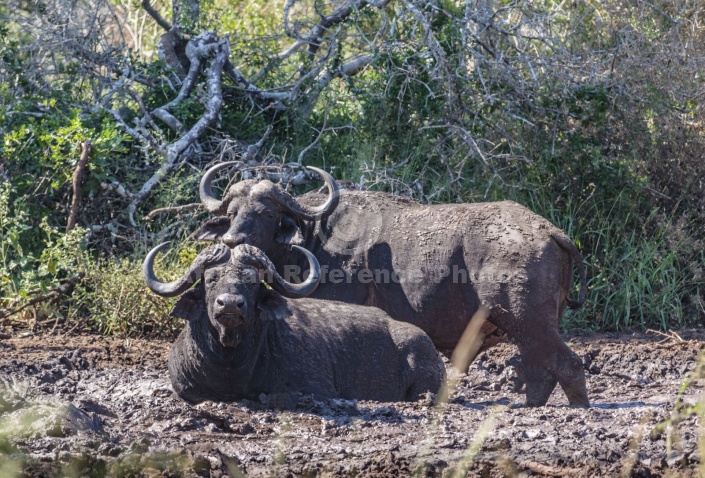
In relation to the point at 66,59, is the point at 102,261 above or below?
below

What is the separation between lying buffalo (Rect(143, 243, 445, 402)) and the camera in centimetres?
671

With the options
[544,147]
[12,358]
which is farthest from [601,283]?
[12,358]

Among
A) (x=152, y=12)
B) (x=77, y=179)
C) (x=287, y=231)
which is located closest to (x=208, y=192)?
(x=287, y=231)

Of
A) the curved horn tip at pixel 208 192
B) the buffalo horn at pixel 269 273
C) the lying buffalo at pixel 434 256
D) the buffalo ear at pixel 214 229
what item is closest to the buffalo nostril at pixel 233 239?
the lying buffalo at pixel 434 256

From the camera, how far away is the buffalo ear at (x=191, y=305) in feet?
22.2

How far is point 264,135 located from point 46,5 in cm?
265

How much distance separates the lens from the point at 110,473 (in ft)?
15.8

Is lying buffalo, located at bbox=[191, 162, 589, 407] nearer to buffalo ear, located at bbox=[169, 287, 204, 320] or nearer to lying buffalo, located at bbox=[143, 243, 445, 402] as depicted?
lying buffalo, located at bbox=[143, 243, 445, 402]

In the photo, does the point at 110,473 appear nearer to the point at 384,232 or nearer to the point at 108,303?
the point at 384,232

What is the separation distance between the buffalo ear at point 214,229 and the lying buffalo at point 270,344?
1.12 metres

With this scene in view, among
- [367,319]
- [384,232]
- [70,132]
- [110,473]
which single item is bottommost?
[110,473]

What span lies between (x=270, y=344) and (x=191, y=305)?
0.63 m

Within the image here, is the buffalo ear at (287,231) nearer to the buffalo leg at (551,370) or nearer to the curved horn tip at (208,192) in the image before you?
the curved horn tip at (208,192)

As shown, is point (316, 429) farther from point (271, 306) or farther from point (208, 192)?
point (208, 192)
